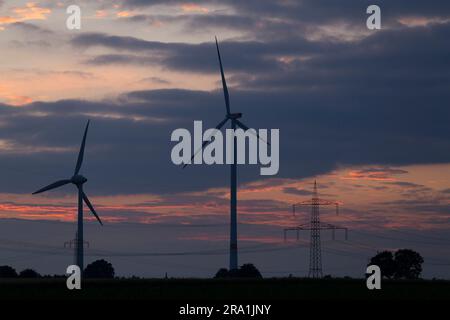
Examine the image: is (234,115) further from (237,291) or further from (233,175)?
(237,291)

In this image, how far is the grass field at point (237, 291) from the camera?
5187 inches

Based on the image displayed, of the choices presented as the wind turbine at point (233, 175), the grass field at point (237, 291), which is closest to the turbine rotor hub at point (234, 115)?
the wind turbine at point (233, 175)

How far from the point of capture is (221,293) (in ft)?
456

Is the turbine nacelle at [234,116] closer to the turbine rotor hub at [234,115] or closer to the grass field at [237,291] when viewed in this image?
the turbine rotor hub at [234,115]

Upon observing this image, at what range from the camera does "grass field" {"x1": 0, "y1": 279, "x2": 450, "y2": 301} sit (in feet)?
432

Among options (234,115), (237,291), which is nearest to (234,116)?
(234,115)

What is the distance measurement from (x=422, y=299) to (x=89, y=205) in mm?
78364

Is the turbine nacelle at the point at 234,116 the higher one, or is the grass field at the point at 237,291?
the turbine nacelle at the point at 234,116

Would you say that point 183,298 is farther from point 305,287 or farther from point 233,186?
point 233,186

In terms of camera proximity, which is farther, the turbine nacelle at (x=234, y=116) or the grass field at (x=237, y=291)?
the turbine nacelle at (x=234, y=116)

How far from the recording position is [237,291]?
143 metres

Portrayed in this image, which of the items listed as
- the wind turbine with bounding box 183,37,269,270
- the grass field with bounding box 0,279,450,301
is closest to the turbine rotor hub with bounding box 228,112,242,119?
the wind turbine with bounding box 183,37,269,270

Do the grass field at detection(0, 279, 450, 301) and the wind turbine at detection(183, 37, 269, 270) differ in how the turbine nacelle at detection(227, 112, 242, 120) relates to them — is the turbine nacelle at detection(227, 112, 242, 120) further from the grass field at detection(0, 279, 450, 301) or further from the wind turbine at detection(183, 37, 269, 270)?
the grass field at detection(0, 279, 450, 301)
